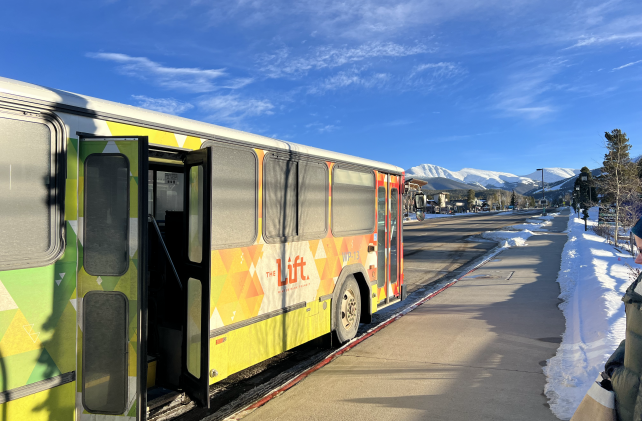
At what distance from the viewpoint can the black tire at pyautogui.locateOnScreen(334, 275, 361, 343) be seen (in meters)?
6.34

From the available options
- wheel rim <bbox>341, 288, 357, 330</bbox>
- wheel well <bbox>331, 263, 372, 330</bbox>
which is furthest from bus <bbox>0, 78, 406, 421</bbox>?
wheel well <bbox>331, 263, 372, 330</bbox>

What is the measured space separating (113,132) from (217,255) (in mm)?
1460

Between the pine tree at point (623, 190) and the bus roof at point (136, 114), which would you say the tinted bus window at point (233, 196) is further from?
the pine tree at point (623, 190)

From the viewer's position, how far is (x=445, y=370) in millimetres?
5516

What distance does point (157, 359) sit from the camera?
177 inches

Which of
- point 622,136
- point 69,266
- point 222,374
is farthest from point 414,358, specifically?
point 622,136

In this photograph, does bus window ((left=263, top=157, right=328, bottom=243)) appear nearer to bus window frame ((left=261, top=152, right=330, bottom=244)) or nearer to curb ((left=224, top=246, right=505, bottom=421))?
bus window frame ((left=261, top=152, right=330, bottom=244))

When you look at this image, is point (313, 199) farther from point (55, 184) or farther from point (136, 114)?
point (55, 184)

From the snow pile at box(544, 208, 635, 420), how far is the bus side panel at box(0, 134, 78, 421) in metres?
4.45

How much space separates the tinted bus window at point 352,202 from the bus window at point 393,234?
890 mm

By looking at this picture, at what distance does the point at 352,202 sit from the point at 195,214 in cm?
309

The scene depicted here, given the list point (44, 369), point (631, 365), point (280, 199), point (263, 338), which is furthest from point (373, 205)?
point (44, 369)

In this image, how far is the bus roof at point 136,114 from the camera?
290cm

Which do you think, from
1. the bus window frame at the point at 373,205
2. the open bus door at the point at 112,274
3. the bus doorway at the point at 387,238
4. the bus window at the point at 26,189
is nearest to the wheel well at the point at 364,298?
the bus doorway at the point at 387,238
